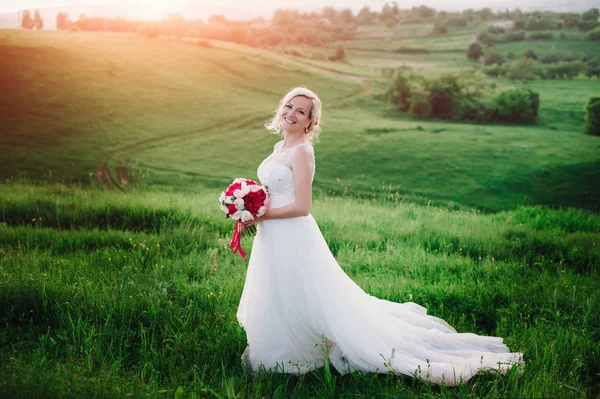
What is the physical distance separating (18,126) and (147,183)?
3836 mm

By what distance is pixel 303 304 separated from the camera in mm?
3832

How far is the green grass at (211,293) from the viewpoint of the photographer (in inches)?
138

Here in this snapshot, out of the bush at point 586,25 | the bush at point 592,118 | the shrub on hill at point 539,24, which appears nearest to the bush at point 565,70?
the bush at point 586,25

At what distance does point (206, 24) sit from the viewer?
55.6 ft

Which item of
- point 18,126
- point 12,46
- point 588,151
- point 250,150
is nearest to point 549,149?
point 588,151

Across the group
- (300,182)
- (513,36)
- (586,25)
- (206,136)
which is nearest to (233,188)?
(300,182)

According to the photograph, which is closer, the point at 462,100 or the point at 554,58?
the point at 462,100

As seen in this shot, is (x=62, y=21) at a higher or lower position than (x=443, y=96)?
higher

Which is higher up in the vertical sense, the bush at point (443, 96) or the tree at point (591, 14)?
the tree at point (591, 14)

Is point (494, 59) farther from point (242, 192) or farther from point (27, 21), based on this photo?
point (242, 192)

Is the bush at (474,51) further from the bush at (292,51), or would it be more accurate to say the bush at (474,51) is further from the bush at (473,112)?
the bush at (292,51)

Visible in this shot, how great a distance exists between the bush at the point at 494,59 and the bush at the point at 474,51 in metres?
0.35

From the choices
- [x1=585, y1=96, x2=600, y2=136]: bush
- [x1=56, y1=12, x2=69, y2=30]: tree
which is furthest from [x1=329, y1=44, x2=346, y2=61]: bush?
[x1=56, y1=12, x2=69, y2=30]: tree

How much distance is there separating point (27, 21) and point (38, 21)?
1.06ft
